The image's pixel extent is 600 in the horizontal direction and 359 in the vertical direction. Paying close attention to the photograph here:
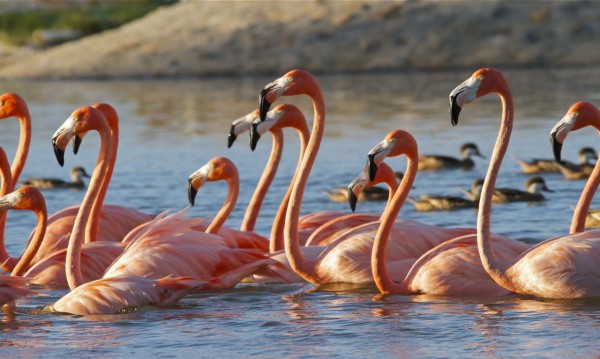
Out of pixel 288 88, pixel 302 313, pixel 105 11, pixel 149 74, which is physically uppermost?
pixel 105 11

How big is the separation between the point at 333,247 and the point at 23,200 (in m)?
2.17

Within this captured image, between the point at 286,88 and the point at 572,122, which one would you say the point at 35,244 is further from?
the point at 572,122

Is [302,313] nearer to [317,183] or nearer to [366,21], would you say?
[317,183]

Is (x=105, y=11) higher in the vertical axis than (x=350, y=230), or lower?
higher

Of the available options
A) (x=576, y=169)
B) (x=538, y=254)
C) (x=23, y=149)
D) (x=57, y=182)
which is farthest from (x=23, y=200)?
(x=576, y=169)

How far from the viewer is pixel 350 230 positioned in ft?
32.9

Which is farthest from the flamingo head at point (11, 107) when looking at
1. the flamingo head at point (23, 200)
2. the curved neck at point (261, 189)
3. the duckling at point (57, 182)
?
the duckling at point (57, 182)

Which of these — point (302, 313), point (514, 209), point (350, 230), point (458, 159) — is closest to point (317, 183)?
point (458, 159)

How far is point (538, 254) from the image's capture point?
863cm

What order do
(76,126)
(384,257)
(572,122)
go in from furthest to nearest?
(76,126), (384,257), (572,122)

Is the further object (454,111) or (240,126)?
(240,126)

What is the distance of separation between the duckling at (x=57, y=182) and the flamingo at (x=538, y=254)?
869 centimetres

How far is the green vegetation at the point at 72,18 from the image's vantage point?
4291 cm

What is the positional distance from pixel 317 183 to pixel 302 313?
7552mm
